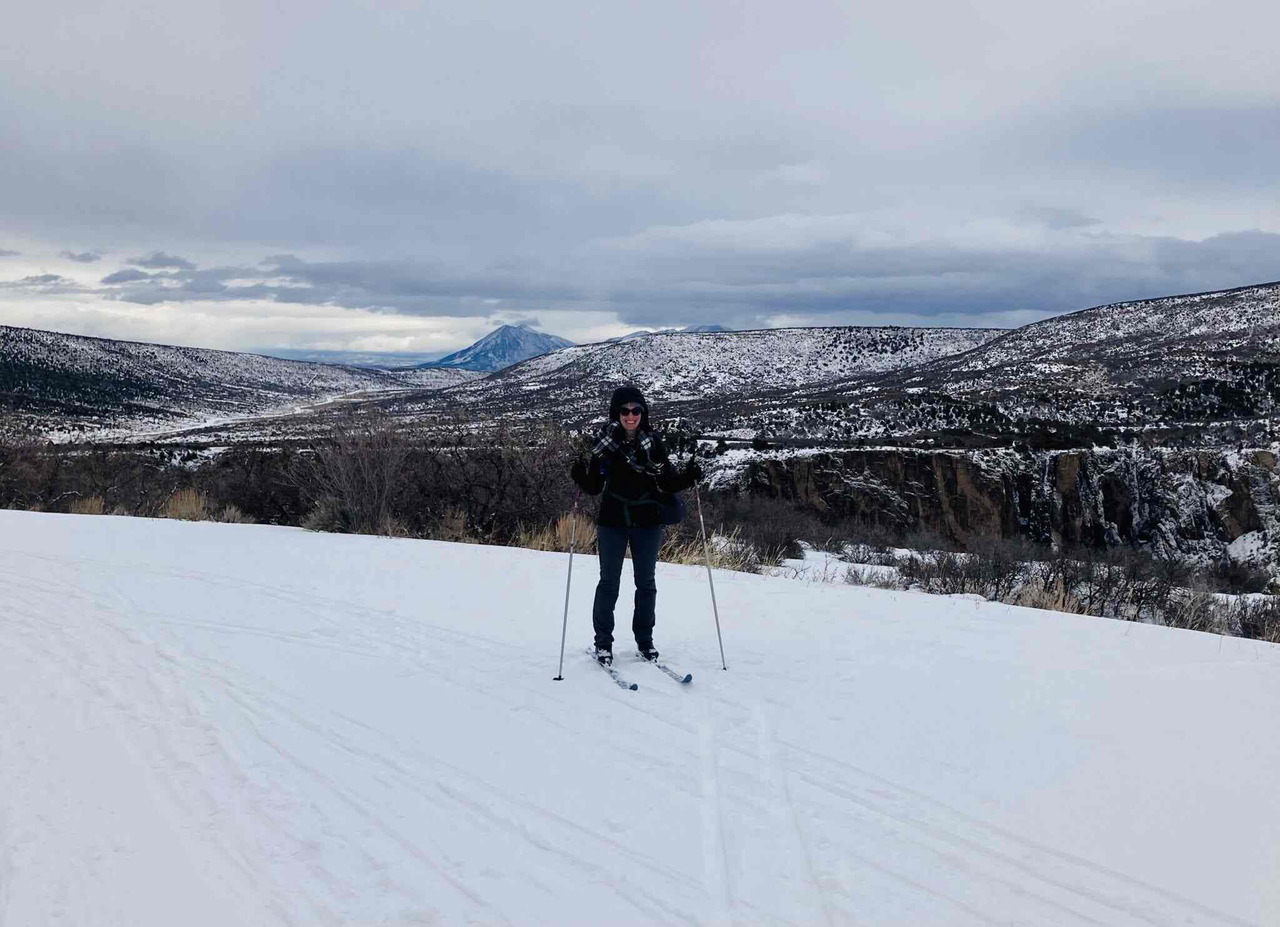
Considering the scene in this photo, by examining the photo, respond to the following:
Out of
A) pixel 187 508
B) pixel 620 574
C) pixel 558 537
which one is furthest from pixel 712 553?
pixel 187 508

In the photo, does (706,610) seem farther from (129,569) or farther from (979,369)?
(979,369)

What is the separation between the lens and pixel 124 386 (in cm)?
12312

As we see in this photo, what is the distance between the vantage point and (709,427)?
51.2 metres

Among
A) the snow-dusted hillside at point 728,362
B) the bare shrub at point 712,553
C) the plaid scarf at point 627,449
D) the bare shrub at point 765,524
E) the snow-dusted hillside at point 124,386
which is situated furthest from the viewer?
the snow-dusted hillside at point 124,386

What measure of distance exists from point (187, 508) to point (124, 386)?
127 metres

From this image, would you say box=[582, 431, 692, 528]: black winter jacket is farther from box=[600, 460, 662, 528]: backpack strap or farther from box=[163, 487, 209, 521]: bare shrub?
box=[163, 487, 209, 521]: bare shrub

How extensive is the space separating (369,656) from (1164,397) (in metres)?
50.6

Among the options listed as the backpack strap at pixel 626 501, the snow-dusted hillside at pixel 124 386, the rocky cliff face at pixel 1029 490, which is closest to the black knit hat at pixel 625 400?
the backpack strap at pixel 626 501

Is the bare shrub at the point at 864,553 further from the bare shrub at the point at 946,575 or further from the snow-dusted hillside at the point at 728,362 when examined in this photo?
the snow-dusted hillside at the point at 728,362

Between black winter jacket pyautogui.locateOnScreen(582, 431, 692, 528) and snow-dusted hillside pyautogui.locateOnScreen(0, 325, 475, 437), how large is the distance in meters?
80.7

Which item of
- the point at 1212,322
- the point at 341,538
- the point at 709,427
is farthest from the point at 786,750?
the point at 1212,322

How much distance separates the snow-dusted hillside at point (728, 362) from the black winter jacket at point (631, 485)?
7270 cm

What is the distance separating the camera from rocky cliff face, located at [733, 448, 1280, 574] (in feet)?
99.4

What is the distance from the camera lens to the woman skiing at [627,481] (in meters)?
5.87
